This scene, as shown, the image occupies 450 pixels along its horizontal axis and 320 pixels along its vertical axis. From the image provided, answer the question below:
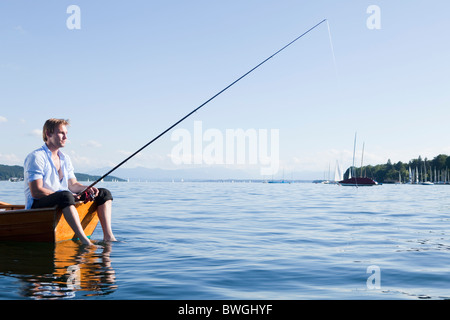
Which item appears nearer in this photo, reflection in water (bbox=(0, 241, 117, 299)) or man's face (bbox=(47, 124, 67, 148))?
reflection in water (bbox=(0, 241, 117, 299))

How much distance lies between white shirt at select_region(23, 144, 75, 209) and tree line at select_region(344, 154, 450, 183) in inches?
Result: 5376

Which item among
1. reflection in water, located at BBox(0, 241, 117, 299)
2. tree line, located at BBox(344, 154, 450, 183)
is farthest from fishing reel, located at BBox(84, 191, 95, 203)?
tree line, located at BBox(344, 154, 450, 183)

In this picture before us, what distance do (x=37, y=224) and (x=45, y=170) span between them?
0.95 metres

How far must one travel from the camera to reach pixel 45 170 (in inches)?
281

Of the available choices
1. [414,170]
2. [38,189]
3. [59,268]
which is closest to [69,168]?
[38,189]

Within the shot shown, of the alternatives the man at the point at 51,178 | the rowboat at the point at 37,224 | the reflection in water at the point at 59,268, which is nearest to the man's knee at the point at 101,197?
the rowboat at the point at 37,224

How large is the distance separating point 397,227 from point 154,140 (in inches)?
289

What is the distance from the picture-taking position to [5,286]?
4.65 m

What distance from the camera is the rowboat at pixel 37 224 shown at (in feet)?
23.9

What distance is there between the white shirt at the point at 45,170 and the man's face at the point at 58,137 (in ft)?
0.52

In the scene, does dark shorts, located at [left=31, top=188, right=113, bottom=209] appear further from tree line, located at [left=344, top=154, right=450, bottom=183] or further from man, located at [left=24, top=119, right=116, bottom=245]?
tree line, located at [left=344, top=154, right=450, bottom=183]

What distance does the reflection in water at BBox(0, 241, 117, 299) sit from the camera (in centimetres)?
454

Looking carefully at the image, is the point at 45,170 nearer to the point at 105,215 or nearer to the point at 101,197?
the point at 101,197
